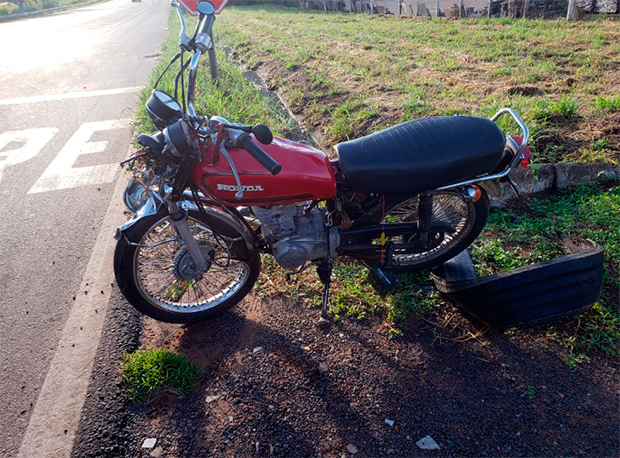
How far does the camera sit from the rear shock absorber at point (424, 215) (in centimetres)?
278

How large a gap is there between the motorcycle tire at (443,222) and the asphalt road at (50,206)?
2.15 metres

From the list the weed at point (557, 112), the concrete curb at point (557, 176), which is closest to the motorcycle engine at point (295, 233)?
the concrete curb at point (557, 176)

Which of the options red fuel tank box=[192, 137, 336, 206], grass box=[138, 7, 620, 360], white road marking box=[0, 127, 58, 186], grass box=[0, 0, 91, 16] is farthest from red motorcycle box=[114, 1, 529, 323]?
grass box=[0, 0, 91, 16]

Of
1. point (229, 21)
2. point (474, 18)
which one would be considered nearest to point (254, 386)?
point (474, 18)

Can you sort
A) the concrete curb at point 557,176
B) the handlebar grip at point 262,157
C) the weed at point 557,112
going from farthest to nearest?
the weed at point 557,112 → the concrete curb at point 557,176 → the handlebar grip at point 262,157

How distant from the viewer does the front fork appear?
2.50 m

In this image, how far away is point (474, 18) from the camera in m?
12.4

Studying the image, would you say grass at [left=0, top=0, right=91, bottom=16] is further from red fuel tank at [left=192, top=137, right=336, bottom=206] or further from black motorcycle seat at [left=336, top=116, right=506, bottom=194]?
black motorcycle seat at [left=336, top=116, right=506, bottom=194]

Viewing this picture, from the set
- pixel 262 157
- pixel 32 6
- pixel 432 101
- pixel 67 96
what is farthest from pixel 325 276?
pixel 32 6

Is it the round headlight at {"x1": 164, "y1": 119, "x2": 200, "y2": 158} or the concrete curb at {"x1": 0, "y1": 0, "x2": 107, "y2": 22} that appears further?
the concrete curb at {"x1": 0, "y1": 0, "x2": 107, "y2": 22}

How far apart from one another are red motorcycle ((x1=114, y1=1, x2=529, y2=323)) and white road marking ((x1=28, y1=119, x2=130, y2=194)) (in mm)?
2707

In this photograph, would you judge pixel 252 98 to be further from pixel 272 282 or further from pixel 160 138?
pixel 160 138

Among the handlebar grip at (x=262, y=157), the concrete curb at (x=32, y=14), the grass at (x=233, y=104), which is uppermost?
the concrete curb at (x=32, y=14)

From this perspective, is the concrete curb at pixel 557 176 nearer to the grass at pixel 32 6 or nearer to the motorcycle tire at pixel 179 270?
the motorcycle tire at pixel 179 270
